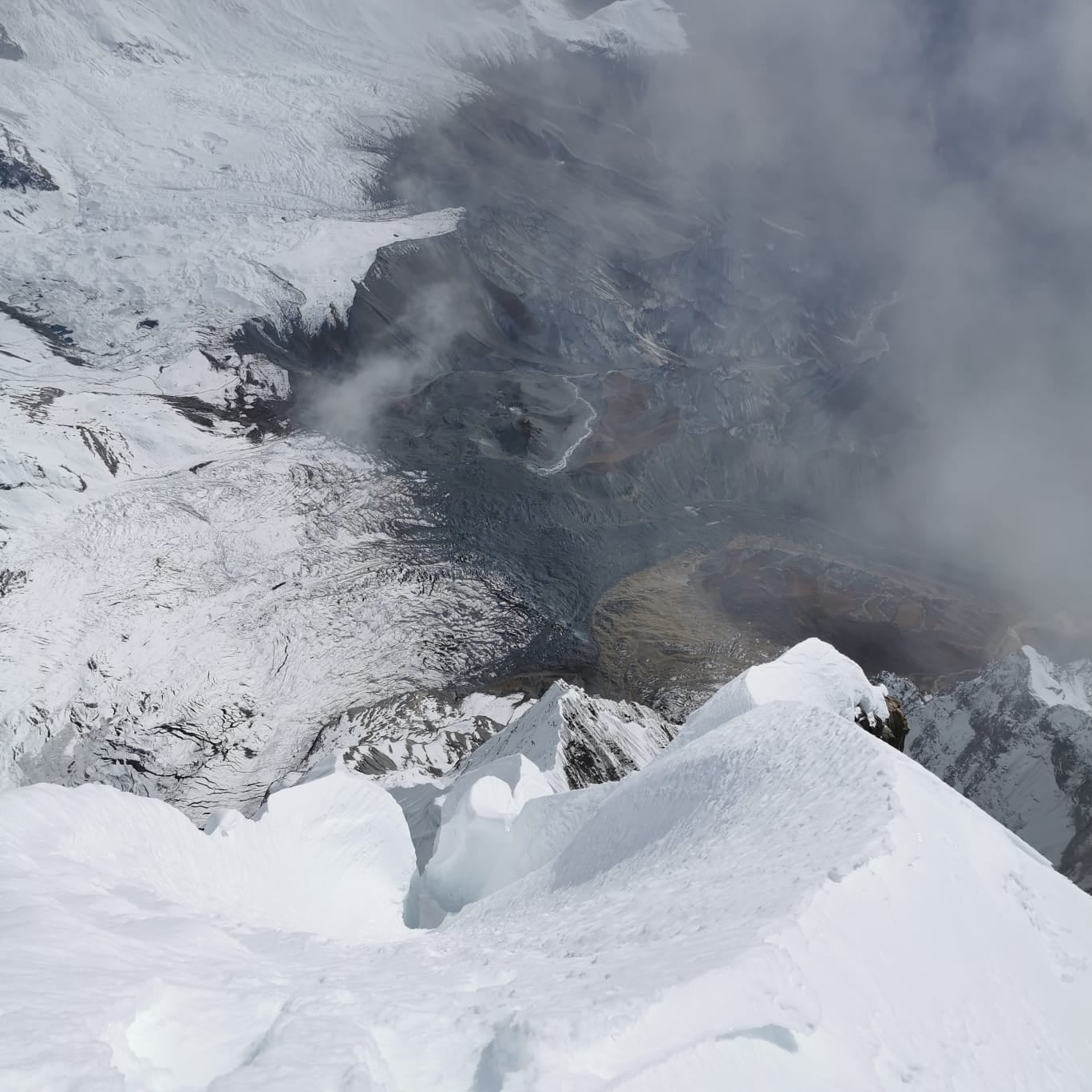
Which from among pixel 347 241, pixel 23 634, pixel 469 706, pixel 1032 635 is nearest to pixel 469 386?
pixel 347 241

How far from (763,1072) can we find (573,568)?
193 ft

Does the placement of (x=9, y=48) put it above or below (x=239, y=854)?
above

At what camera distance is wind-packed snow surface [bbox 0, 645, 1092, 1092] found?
7137 mm

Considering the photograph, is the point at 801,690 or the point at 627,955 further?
the point at 801,690

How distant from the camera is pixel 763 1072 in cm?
736

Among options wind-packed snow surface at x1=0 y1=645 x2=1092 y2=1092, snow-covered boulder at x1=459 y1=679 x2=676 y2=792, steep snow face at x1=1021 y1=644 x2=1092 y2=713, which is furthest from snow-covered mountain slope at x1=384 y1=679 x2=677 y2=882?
steep snow face at x1=1021 y1=644 x2=1092 y2=713

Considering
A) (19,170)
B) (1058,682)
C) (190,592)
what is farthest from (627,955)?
(19,170)

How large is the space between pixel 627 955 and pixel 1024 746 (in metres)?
52.6

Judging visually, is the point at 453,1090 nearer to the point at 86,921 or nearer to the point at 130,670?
the point at 86,921

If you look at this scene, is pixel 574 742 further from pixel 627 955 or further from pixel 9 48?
pixel 9 48

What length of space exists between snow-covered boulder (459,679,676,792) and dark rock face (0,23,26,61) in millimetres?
113317

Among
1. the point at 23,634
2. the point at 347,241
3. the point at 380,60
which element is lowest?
the point at 23,634

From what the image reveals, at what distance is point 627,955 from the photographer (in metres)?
9.52

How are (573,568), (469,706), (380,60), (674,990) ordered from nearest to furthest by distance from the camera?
1. (674,990)
2. (469,706)
3. (573,568)
4. (380,60)
